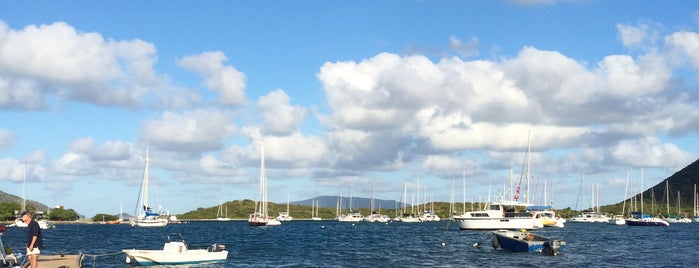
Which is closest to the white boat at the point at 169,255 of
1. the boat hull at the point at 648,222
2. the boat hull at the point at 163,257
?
the boat hull at the point at 163,257

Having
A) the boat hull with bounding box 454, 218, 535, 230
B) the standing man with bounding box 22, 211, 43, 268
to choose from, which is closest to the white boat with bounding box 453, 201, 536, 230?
the boat hull with bounding box 454, 218, 535, 230

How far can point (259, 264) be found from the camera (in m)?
64.1

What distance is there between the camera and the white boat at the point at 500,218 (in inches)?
5138

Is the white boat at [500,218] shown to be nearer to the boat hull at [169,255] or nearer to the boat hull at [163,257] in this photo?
the boat hull at [169,255]

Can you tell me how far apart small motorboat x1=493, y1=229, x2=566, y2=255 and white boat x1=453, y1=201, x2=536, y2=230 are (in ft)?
169

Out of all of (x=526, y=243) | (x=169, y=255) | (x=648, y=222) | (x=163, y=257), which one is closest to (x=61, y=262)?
(x=163, y=257)

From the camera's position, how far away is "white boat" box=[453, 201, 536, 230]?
130m

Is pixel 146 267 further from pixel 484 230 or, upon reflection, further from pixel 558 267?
pixel 484 230

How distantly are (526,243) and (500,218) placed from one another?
189 ft

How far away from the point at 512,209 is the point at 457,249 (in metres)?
52.8

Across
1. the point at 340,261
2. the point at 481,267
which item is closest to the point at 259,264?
the point at 340,261

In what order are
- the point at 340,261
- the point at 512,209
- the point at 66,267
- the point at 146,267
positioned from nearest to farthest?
the point at 66,267 → the point at 146,267 → the point at 340,261 → the point at 512,209

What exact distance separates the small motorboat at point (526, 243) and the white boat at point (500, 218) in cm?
5148

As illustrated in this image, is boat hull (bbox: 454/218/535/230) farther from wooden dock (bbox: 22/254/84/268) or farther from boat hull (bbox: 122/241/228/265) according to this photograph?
wooden dock (bbox: 22/254/84/268)
